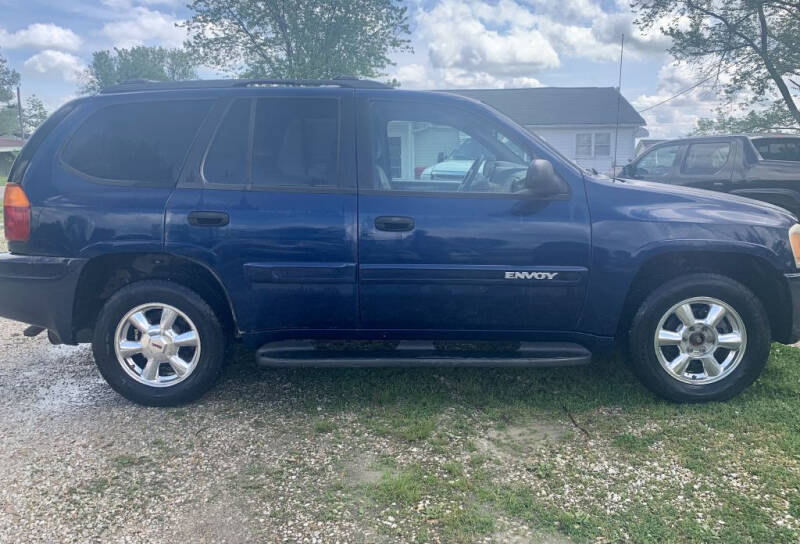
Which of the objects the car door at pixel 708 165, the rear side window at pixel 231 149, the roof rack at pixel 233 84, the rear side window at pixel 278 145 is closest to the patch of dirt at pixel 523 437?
the rear side window at pixel 278 145

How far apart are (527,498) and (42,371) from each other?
3.62m

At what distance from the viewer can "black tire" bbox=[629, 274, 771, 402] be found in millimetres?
3482

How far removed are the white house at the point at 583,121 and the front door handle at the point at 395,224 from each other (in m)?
26.4

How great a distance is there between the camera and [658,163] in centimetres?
904

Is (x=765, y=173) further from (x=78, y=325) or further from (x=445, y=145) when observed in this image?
(x=78, y=325)

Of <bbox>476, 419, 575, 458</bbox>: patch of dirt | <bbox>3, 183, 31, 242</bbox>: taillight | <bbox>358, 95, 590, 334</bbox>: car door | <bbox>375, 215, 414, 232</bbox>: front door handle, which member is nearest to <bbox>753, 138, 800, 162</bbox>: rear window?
<bbox>358, 95, 590, 334</bbox>: car door

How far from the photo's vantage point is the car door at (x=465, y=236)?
3.36 m

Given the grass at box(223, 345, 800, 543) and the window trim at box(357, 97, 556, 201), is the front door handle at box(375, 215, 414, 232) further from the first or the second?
the grass at box(223, 345, 800, 543)

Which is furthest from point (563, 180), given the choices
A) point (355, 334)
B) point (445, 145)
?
point (355, 334)

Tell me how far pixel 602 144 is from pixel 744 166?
2303cm

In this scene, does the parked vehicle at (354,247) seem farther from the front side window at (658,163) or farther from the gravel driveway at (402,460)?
the front side window at (658,163)

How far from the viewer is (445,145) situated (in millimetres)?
3680

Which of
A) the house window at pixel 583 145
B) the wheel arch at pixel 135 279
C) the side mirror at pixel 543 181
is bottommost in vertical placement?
the wheel arch at pixel 135 279

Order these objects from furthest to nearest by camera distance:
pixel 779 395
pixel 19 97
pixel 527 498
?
pixel 19 97 < pixel 779 395 < pixel 527 498
